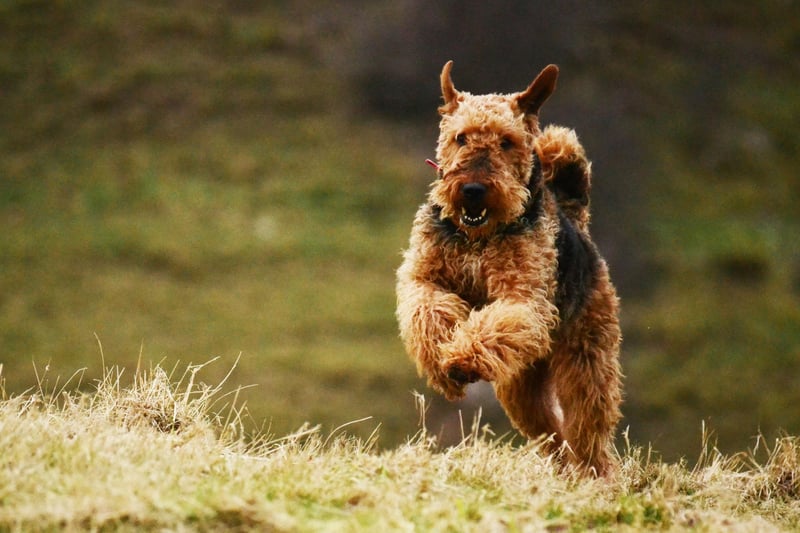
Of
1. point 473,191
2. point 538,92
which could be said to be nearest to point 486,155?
point 473,191

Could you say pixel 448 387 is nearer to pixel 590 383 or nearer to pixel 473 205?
pixel 473 205

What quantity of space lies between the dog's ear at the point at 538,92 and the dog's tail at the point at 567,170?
38.2 inches

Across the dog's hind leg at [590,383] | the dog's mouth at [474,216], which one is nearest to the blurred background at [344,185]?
the dog's hind leg at [590,383]

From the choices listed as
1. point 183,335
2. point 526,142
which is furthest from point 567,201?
point 183,335

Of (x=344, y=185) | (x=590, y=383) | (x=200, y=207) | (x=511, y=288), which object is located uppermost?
(x=511, y=288)

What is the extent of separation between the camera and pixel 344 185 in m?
31.8

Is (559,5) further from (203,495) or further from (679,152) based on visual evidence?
(203,495)

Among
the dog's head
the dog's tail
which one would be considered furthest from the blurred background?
the dog's head

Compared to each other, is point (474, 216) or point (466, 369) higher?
point (474, 216)

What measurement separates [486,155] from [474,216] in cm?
31

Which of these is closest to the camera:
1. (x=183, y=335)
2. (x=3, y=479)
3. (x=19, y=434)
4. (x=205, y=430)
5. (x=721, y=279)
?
(x=3, y=479)

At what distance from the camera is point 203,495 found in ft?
12.8

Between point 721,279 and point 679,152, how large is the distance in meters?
5.41

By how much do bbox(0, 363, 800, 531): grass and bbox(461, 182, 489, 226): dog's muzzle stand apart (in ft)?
3.42
